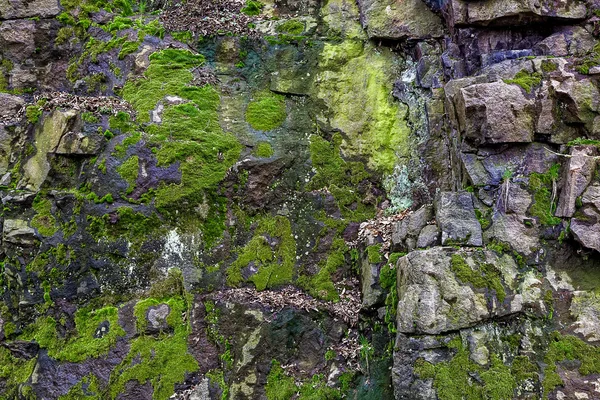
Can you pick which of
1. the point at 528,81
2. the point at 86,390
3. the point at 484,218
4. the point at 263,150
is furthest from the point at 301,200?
the point at 86,390

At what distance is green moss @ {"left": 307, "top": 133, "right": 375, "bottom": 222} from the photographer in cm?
732

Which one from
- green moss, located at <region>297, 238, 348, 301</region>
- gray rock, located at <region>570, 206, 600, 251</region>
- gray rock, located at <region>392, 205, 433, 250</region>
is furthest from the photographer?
green moss, located at <region>297, 238, 348, 301</region>

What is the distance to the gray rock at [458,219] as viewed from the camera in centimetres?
543

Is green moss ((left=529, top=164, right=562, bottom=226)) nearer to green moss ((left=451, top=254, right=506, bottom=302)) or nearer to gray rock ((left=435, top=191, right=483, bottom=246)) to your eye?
gray rock ((left=435, top=191, right=483, bottom=246))

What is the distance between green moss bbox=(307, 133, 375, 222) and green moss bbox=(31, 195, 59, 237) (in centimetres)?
367

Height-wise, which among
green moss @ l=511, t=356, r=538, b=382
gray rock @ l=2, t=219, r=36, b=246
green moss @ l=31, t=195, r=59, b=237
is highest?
green moss @ l=31, t=195, r=59, b=237

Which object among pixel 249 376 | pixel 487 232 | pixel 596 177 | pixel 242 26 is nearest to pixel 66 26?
pixel 242 26

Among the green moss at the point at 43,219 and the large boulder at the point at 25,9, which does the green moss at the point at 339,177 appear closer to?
the green moss at the point at 43,219

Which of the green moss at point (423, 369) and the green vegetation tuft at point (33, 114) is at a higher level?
the green vegetation tuft at point (33, 114)

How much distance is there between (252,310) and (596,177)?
4351mm

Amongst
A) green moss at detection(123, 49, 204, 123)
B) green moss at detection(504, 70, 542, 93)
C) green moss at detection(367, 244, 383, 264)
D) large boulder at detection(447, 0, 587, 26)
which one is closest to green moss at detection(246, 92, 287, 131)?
green moss at detection(123, 49, 204, 123)

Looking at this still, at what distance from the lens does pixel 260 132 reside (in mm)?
7633

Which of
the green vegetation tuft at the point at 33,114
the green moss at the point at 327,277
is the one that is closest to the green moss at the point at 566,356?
the green moss at the point at 327,277

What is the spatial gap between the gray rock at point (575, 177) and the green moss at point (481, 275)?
1.03 m
